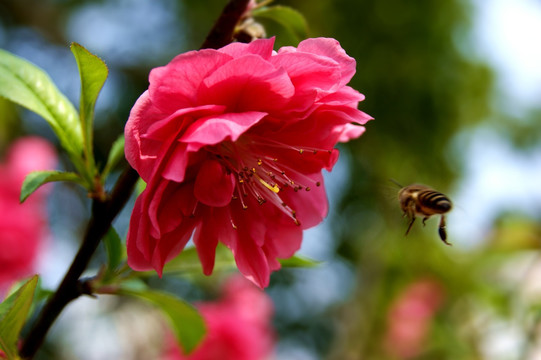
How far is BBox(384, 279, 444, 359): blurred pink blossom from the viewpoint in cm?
314

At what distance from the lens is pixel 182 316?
29.4 inches

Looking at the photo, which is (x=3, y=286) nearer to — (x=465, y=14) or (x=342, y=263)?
(x=342, y=263)

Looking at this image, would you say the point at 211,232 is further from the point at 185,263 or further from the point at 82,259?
the point at 185,263

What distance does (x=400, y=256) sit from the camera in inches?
127

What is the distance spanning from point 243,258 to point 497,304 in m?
1.94

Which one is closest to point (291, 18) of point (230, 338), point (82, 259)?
point (82, 259)

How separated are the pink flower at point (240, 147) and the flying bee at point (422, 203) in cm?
19

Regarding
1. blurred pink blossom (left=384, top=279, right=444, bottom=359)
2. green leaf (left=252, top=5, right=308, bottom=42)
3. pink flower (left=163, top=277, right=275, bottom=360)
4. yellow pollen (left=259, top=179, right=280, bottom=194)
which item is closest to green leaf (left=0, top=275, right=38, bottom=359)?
yellow pollen (left=259, top=179, right=280, bottom=194)

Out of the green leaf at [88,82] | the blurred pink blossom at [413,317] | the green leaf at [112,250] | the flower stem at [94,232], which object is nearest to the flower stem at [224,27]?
the flower stem at [94,232]

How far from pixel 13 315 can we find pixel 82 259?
0.25 feet

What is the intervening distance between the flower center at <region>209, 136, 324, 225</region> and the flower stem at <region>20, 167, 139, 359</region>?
11 centimetres

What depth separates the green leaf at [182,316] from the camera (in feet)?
2.29

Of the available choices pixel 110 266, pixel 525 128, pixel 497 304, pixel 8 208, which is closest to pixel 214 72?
pixel 110 266

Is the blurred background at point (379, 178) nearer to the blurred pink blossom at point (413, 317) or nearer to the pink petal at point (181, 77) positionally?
the blurred pink blossom at point (413, 317)
